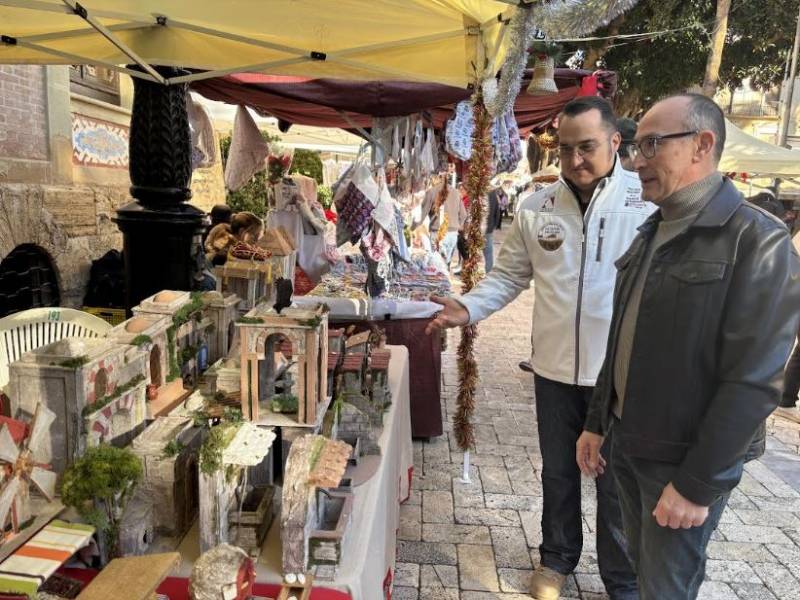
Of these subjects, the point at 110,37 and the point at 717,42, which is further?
the point at 717,42

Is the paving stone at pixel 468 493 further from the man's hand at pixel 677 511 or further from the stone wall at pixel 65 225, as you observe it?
the stone wall at pixel 65 225

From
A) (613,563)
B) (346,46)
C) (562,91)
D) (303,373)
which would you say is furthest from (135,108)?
(562,91)

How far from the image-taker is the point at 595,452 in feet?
7.05

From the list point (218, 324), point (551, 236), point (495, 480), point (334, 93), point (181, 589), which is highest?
point (334, 93)

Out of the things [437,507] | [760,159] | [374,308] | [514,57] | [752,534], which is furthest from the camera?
[760,159]

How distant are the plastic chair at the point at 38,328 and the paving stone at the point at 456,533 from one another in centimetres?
195

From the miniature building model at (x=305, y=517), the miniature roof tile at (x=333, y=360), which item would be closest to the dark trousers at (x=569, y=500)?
the miniature roof tile at (x=333, y=360)

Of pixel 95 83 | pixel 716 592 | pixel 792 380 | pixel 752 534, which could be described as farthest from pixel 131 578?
pixel 95 83

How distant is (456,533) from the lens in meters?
3.30

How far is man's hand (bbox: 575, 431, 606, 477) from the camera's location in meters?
2.12

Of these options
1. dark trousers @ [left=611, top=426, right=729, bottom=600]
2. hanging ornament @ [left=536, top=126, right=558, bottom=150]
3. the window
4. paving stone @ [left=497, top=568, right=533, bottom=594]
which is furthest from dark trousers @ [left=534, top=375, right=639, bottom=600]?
hanging ornament @ [left=536, top=126, right=558, bottom=150]

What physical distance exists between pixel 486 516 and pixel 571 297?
1604 mm

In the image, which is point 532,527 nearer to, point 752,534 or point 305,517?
point 752,534

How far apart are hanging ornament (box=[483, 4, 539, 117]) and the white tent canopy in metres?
7.96
